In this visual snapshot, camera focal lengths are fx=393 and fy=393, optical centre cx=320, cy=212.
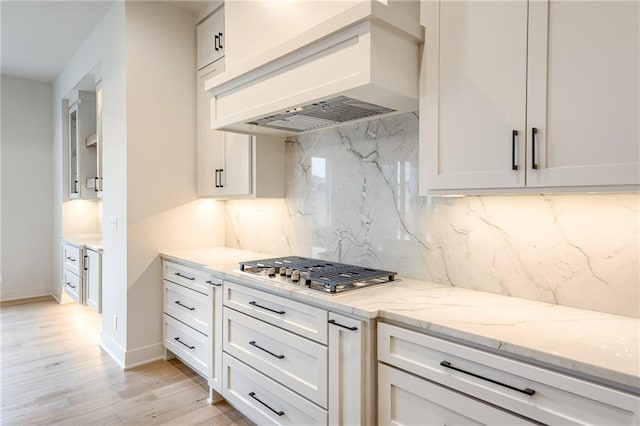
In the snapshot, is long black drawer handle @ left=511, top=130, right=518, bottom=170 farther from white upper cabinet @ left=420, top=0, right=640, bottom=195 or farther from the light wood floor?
the light wood floor

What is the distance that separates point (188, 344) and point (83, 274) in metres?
1.75

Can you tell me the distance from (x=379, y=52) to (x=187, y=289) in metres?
2.05

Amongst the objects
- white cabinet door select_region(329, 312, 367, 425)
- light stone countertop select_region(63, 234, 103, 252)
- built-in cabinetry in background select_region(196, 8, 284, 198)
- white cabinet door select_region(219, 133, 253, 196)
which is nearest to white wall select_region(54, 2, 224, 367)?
built-in cabinetry in background select_region(196, 8, 284, 198)

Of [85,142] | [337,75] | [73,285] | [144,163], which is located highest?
[85,142]

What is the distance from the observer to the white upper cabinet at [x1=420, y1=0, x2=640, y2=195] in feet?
3.96

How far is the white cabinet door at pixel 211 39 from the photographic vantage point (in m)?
3.06

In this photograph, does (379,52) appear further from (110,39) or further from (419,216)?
(110,39)

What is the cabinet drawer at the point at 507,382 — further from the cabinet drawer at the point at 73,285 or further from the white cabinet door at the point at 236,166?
the cabinet drawer at the point at 73,285

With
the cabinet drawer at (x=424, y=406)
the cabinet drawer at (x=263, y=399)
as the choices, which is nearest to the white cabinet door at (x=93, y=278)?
the cabinet drawer at (x=263, y=399)

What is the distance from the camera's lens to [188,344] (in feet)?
9.17

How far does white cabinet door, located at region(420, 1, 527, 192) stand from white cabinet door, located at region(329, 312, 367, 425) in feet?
2.28

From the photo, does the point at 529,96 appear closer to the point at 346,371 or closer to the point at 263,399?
the point at 346,371

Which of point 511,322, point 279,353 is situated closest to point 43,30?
point 279,353

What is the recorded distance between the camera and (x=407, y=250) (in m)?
2.15
